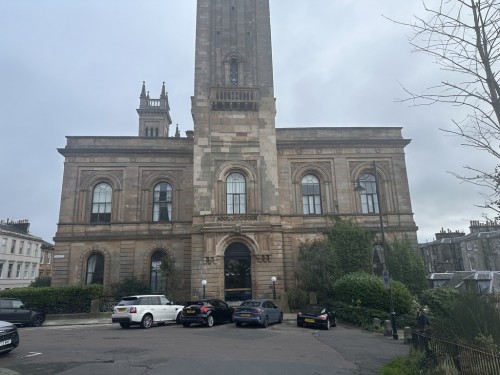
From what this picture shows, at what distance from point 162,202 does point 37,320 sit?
42.2 feet

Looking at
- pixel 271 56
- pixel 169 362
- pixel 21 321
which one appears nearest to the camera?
pixel 169 362

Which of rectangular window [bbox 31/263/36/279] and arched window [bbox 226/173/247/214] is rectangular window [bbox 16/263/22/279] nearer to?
rectangular window [bbox 31/263/36/279]

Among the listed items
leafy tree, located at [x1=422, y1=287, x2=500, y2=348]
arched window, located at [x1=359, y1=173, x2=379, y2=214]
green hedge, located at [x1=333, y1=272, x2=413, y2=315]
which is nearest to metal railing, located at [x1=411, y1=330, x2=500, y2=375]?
leafy tree, located at [x1=422, y1=287, x2=500, y2=348]

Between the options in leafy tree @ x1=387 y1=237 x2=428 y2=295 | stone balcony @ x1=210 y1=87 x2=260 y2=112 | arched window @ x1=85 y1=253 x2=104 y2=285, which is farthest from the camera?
stone balcony @ x1=210 y1=87 x2=260 y2=112

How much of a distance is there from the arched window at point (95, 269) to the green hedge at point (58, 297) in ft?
14.8

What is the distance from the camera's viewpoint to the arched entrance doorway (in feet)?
81.7

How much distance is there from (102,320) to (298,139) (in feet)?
66.3

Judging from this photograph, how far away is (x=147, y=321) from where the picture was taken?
56.1 feet

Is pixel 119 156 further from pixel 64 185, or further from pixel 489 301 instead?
pixel 489 301

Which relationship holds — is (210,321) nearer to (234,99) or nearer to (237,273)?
(237,273)

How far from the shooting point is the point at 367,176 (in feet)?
99.7

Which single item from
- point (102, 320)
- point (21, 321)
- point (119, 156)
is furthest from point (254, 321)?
point (119, 156)

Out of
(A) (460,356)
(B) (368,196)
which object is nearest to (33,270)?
(B) (368,196)

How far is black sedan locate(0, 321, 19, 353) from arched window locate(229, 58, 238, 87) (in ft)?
78.2
